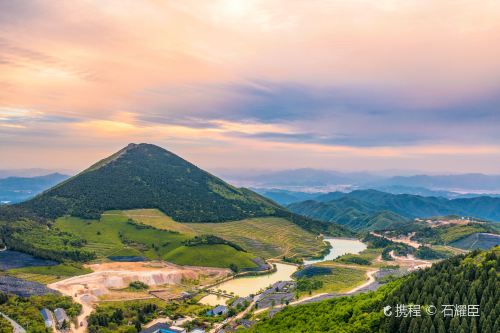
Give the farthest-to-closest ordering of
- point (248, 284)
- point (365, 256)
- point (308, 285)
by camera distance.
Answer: point (365, 256)
point (248, 284)
point (308, 285)

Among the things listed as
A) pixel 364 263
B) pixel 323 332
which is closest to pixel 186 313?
pixel 323 332

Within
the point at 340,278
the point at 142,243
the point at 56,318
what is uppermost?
the point at 142,243

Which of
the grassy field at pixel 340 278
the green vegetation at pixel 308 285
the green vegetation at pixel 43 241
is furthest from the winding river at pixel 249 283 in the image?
the green vegetation at pixel 43 241

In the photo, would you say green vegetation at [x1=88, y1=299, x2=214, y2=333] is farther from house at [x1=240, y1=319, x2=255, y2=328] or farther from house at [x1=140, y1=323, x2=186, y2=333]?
house at [x1=240, y1=319, x2=255, y2=328]

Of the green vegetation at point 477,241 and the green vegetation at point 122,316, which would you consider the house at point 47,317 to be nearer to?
the green vegetation at point 122,316

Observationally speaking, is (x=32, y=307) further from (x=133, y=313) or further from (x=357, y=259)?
(x=357, y=259)

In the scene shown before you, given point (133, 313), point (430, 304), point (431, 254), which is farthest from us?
point (431, 254)

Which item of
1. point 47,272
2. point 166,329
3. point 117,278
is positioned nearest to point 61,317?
point 166,329
